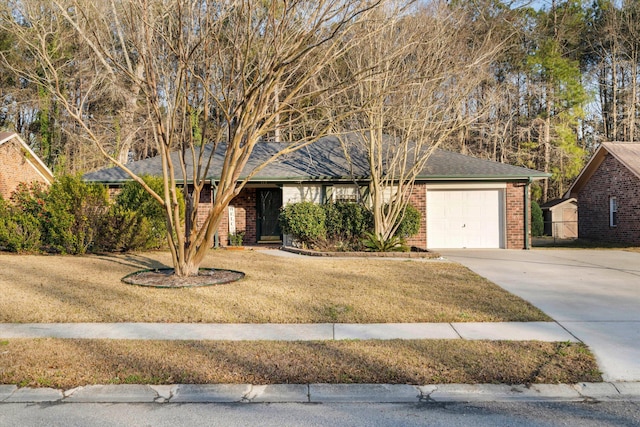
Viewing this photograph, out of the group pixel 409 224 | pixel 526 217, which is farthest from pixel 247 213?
pixel 526 217

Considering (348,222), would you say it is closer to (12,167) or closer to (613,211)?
(613,211)

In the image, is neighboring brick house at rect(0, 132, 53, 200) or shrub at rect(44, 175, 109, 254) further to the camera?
neighboring brick house at rect(0, 132, 53, 200)

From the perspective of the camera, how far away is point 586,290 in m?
8.38

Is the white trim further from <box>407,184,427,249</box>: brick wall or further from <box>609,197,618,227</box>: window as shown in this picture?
<box>609,197,618,227</box>: window

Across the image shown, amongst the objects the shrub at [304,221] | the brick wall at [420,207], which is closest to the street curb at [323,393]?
the shrub at [304,221]

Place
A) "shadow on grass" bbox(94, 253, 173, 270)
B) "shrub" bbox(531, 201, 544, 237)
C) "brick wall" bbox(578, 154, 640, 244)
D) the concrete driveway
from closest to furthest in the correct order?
the concrete driveway
"shadow on grass" bbox(94, 253, 173, 270)
"brick wall" bbox(578, 154, 640, 244)
"shrub" bbox(531, 201, 544, 237)

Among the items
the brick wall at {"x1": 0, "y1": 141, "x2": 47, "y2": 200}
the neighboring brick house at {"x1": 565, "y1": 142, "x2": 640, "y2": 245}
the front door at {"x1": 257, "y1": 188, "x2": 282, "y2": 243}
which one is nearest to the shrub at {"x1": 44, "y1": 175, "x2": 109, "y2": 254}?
the front door at {"x1": 257, "y1": 188, "x2": 282, "y2": 243}

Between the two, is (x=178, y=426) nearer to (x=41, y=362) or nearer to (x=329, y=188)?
(x=41, y=362)

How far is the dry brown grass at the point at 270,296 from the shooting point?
6.44 m

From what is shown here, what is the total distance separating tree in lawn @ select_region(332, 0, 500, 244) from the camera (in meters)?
12.1

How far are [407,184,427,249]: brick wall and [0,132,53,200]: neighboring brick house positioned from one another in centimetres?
1383

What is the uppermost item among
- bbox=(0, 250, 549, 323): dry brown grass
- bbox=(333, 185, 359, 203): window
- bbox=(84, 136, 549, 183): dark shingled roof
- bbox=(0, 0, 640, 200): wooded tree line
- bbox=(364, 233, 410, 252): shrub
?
bbox=(0, 0, 640, 200): wooded tree line

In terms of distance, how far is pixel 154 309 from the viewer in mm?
6723

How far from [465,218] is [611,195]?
30.2ft
